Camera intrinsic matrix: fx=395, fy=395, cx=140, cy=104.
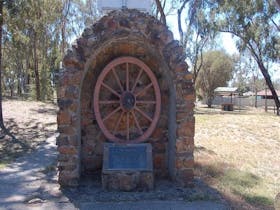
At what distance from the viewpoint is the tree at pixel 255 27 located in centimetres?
2489

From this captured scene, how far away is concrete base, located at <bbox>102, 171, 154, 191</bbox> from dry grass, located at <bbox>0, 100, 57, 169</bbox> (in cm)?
297

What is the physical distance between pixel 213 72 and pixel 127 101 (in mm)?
46016

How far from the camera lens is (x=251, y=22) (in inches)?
1025

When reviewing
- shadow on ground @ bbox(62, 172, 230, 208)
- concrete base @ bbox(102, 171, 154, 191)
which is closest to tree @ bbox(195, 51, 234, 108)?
shadow on ground @ bbox(62, 172, 230, 208)

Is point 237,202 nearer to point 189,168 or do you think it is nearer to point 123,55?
point 189,168


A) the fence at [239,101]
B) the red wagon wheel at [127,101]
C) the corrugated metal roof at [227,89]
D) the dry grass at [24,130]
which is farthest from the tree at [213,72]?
the red wagon wheel at [127,101]

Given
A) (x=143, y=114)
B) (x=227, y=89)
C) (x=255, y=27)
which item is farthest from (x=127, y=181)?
(x=227, y=89)

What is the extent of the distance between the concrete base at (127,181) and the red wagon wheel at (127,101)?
3.25 feet

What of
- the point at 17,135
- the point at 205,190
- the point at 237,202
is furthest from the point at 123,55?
the point at 17,135

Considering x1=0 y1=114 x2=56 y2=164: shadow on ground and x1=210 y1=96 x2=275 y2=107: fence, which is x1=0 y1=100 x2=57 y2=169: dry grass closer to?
x1=0 y1=114 x2=56 y2=164: shadow on ground

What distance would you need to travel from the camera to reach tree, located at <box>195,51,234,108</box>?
168 feet

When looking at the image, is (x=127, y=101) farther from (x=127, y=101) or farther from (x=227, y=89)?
(x=227, y=89)

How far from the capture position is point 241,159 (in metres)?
9.96

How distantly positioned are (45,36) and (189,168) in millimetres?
25459
